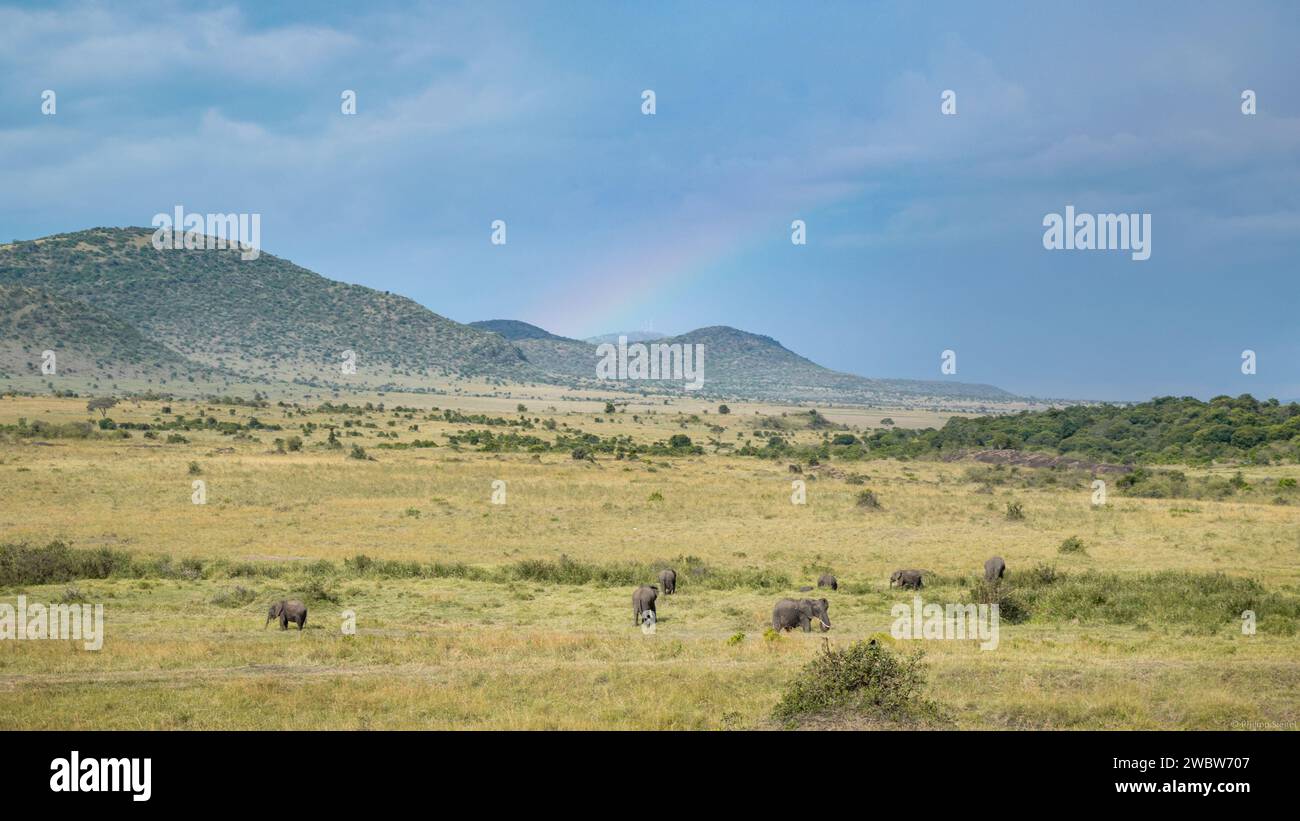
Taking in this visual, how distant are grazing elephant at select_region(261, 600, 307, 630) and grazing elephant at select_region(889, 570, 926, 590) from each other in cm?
1542

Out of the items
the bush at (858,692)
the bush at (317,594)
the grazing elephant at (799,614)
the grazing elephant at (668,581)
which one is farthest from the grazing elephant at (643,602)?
the bush at (858,692)

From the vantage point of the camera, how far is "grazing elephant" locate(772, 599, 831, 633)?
21188mm

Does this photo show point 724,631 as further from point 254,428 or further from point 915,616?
Answer: point 254,428

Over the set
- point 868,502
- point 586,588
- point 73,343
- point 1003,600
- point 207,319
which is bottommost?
point 586,588

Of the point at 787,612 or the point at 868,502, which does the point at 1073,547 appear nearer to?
the point at 868,502

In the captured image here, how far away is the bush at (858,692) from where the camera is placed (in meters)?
13.2

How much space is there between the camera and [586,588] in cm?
2848

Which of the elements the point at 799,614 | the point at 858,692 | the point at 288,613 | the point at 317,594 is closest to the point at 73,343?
the point at 317,594

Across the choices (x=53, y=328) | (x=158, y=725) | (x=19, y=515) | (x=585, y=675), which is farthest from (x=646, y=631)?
(x=53, y=328)

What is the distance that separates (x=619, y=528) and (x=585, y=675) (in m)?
25.5

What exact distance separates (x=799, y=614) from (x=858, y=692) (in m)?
7.74

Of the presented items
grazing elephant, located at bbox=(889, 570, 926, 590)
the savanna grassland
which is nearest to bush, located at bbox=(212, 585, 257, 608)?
the savanna grassland

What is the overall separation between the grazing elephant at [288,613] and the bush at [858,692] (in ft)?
36.6

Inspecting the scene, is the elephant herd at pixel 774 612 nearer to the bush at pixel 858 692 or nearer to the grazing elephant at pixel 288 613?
the grazing elephant at pixel 288 613
